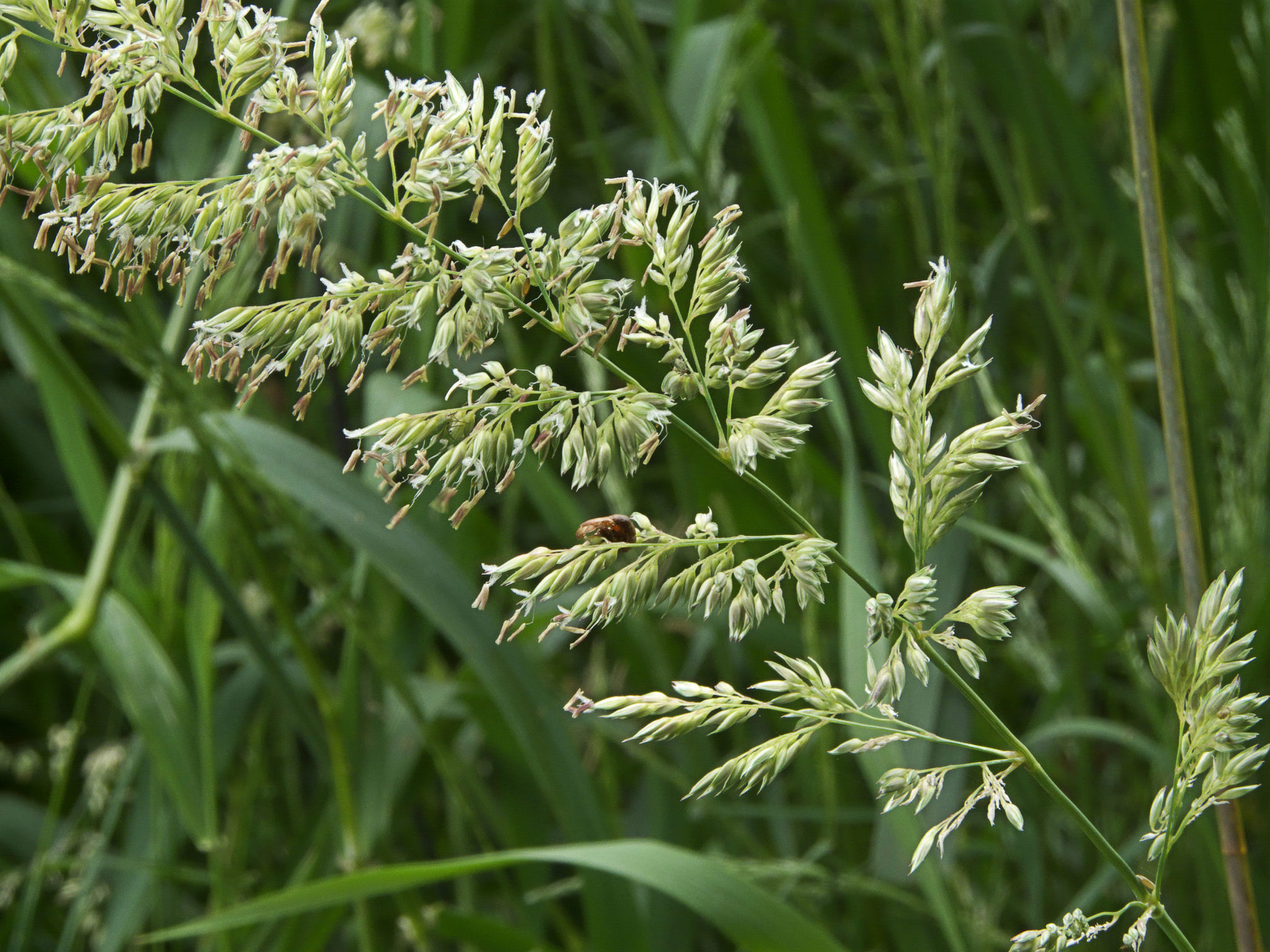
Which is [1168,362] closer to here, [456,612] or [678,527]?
[456,612]

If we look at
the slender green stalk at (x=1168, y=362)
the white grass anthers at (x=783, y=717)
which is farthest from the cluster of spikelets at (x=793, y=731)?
the slender green stalk at (x=1168, y=362)

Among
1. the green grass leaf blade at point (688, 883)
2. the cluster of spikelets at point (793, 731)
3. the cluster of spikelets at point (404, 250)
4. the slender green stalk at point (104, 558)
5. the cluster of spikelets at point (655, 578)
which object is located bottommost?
the green grass leaf blade at point (688, 883)

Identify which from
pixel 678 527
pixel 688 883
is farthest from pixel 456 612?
pixel 678 527

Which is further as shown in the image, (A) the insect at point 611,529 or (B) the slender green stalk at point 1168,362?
(B) the slender green stalk at point 1168,362

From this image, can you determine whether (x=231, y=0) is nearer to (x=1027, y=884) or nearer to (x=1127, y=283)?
(x=1027, y=884)

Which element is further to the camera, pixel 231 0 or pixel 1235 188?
pixel 1235 188

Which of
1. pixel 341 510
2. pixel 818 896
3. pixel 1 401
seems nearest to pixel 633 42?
pixel 341 510

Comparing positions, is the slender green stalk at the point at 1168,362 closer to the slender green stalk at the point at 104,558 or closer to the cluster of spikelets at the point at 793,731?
the cluster of spikelets at the point at 793,731
